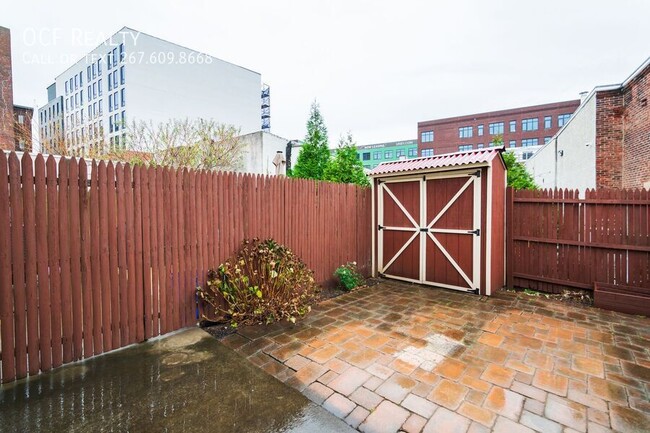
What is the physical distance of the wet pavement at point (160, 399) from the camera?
2107 mm

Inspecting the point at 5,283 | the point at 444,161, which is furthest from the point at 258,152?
the point at 5,283

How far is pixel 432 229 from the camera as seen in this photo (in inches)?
233

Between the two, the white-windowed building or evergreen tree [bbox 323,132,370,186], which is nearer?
evergreen tree [bbox 323,132,370,186]

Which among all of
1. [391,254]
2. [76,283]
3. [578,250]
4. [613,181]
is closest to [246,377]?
[76,283]

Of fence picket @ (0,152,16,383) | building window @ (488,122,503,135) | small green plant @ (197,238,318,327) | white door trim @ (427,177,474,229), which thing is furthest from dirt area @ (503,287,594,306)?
building window @ (488,122,503,135)

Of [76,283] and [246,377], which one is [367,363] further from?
[76,283]

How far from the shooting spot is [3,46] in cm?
1786

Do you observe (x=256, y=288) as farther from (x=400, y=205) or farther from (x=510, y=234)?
(x=510, y=234)

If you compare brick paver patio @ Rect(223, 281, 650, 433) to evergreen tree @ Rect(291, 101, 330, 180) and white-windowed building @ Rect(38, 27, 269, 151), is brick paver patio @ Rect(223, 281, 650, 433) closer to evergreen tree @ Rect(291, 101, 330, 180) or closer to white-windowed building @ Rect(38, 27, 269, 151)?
evergreen tree @ Rect(291, 101, 330, 180)

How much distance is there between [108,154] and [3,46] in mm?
16209

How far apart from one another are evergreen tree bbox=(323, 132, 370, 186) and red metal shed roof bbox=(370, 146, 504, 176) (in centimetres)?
270

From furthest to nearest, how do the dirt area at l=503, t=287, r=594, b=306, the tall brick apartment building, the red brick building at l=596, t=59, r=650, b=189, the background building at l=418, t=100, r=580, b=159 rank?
1. the background building at l=418, t=100, r=580, b=159
2. the tall brick apartment building
3. the red brick building at l=596, t=59, r=650, b=189
4. the dirt area at l=503, t=287, r=594, b=306

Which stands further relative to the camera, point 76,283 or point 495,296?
point 495,296

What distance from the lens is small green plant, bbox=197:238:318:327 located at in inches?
153
